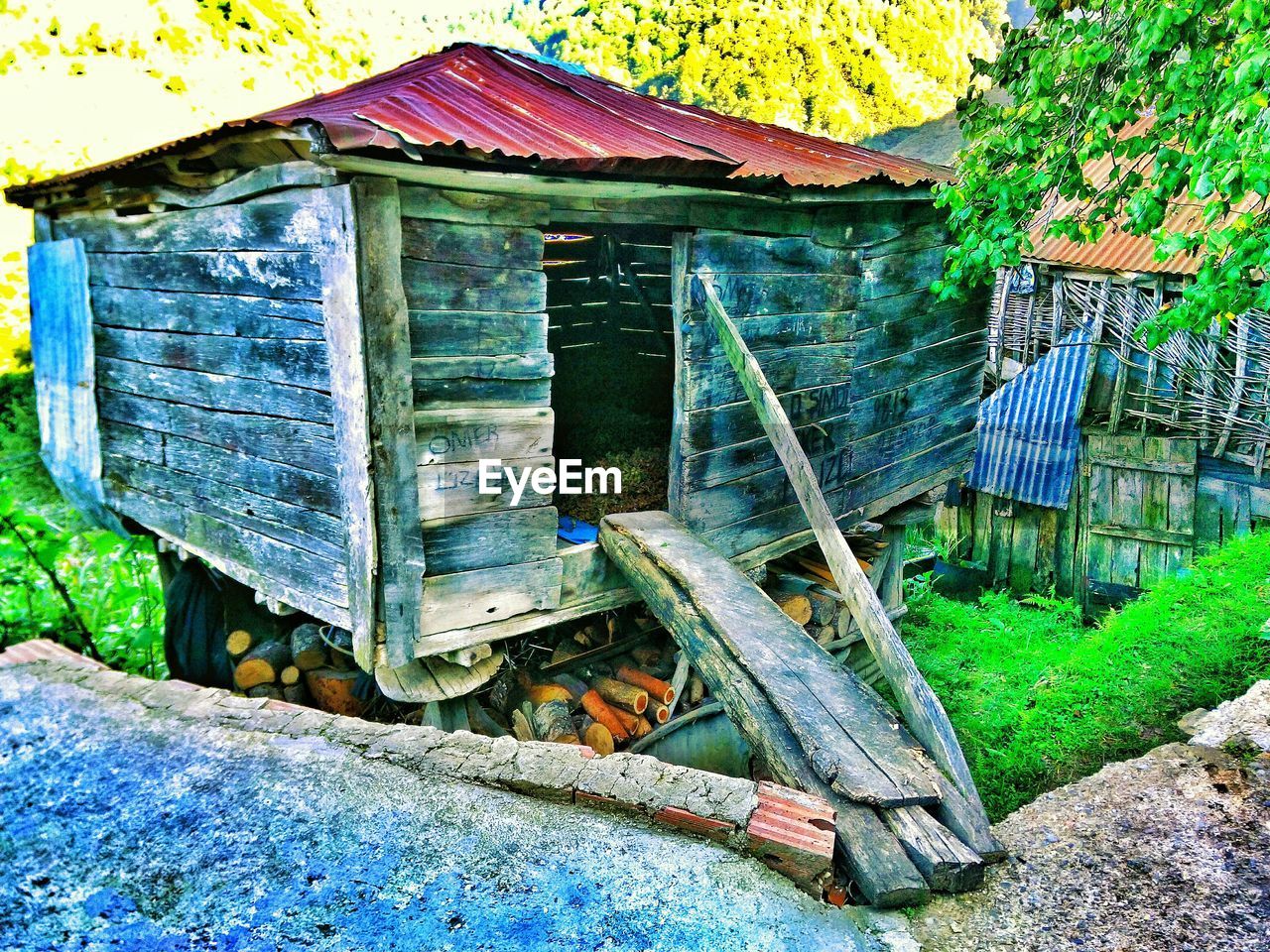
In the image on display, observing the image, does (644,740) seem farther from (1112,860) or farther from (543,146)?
(543,146)

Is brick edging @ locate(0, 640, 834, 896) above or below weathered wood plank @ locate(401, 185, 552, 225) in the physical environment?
below

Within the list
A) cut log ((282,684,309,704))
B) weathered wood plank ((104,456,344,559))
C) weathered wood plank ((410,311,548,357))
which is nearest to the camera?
weathered wood plank ((410,311,548,357))

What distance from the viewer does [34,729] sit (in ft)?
12.0

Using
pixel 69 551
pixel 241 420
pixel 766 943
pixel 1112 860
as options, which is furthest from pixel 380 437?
pixel 69 551

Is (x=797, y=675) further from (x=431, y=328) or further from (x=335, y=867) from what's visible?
(x=431, y=328)

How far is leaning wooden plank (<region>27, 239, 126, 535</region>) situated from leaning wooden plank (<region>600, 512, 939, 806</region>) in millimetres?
3552

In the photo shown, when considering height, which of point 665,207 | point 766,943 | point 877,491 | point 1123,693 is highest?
point 665,207

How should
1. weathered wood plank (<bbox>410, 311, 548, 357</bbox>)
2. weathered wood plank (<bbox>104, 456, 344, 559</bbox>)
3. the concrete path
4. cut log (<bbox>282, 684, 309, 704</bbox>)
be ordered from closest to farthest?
the concrete path
weathered wood plank (<bbox>410, 311, 548, 357</bbox>)
weathered wood plank (<bbox>104, 456, 344, 559</bbox>)
cut log (<bbox>282, 684, 309, 704</bbox>)

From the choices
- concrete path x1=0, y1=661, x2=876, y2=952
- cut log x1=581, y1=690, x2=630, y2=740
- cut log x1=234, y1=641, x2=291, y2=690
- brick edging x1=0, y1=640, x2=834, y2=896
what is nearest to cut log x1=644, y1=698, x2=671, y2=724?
cut log x1=581, y1=690, x2=630, y2=740

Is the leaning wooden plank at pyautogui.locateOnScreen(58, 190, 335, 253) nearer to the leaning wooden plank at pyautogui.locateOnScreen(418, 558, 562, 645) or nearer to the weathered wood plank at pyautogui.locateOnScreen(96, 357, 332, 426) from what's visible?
the weathered wood plank at pyautogui.locateOnScreen(96, 357, 332, 426)

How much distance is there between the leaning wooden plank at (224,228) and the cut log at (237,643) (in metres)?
2.38

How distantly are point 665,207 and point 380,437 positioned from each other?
→ 1878 mm

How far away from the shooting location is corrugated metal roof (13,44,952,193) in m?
3.03

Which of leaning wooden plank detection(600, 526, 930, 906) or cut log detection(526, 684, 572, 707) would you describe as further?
cut log detection(526, 684, 572, 707)
